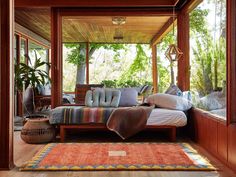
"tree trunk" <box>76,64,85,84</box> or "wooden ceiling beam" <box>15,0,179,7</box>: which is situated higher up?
"wooden ceiling beam" <box>15,0,179,7</box>

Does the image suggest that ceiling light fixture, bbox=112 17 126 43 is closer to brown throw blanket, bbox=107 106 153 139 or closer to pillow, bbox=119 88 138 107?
pillow, bbox=119 88 138 107

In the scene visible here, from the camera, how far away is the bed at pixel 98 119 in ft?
16.4

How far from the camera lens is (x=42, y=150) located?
433 centimetres

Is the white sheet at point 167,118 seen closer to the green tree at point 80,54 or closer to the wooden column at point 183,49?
the wooden column at point 183,49

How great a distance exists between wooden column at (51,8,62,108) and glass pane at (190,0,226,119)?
7.91ft

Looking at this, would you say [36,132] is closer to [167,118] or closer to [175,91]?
[167,118]

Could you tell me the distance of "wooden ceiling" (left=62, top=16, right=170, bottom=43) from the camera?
251 inches

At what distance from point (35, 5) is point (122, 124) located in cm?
267

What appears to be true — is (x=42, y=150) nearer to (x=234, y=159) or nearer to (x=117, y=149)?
(x=117, y=149)

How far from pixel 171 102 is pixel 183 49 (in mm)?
1185

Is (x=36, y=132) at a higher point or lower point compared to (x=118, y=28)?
lower

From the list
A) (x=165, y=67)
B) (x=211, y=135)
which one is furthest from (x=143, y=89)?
(x=211, y=135)

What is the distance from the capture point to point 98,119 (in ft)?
16.4

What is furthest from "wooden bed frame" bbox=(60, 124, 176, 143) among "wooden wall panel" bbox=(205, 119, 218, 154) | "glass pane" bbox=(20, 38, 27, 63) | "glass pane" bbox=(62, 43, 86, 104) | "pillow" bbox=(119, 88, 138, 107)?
"glass pane" bbox=(20, 38, 27, 63)
